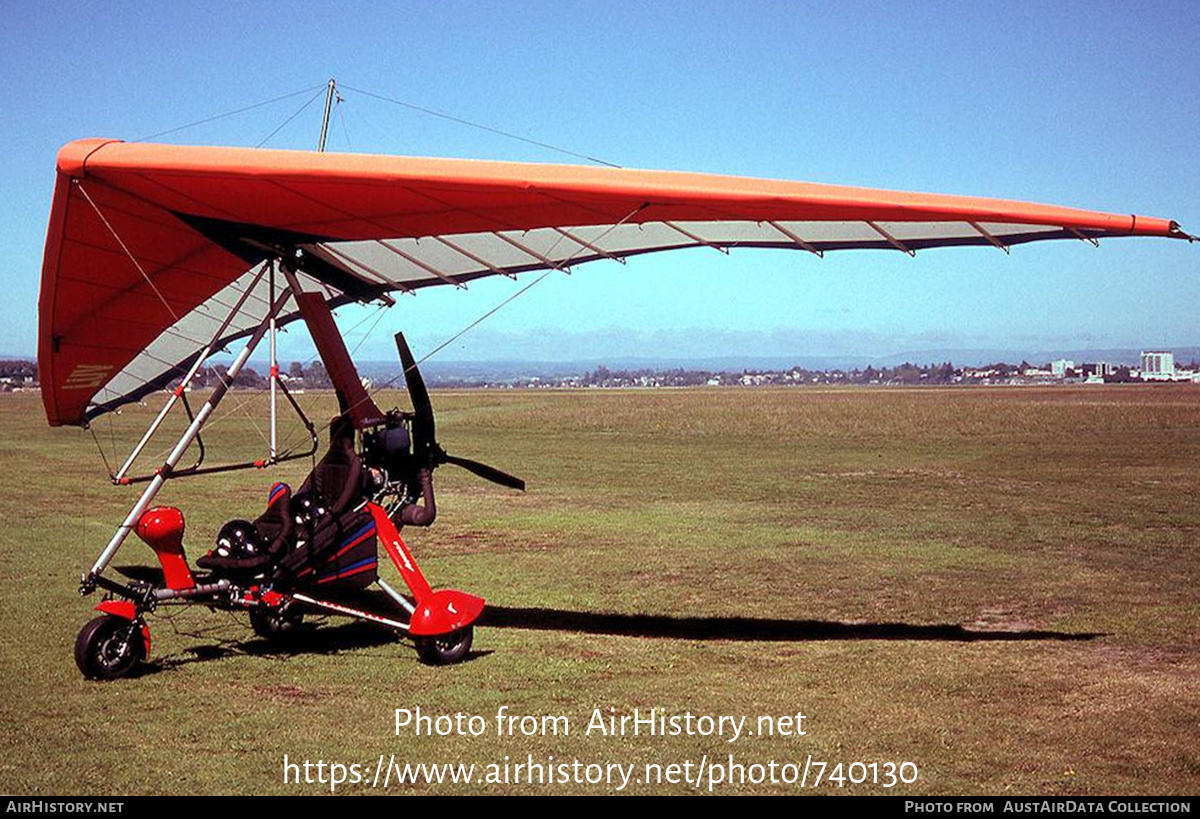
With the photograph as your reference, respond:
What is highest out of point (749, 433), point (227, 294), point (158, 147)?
point (158, 147)

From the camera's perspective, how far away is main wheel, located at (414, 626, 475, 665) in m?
6.76

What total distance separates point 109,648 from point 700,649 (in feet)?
11.6

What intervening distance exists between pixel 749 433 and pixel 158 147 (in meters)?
31.7

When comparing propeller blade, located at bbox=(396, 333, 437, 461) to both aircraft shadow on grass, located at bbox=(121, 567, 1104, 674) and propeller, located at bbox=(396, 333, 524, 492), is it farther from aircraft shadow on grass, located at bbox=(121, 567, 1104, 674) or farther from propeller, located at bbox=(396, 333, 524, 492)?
aircraft shadow on grass, located at bbox=(121, 567, 1104, 674)

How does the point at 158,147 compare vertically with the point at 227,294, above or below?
above

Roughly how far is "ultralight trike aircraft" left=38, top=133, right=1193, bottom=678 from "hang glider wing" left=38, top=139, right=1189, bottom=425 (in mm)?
17

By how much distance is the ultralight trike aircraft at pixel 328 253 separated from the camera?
5.87 metres

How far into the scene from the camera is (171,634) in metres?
7.78

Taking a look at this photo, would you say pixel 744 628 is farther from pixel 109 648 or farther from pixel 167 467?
pixel 109 648

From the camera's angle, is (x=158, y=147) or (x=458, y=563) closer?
(x=158, y=147)

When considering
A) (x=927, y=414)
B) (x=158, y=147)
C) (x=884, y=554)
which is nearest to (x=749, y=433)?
(x=927, y=414)

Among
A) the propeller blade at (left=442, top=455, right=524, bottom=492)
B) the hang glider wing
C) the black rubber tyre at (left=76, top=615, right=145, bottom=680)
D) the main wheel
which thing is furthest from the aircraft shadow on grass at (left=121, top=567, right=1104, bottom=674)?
the hang glider wing
